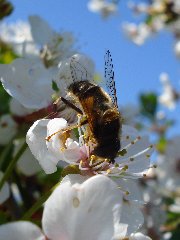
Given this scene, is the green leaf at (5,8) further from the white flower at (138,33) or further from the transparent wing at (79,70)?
the white flower at (138,33)

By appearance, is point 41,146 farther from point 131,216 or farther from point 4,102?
point 4,102

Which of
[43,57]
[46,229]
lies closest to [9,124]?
[43,57]

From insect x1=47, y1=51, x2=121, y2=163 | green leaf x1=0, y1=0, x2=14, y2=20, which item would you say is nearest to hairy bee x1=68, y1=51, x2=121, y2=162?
insect x1=47, y1=51, x2=121, y2=163

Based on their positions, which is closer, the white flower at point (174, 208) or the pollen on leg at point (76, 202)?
the pollen on leg at point (76, 202)

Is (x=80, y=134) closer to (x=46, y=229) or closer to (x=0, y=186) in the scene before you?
(x=0, y=186)

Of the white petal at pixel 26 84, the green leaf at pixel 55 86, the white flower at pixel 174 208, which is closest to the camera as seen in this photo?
the white petal at pixel 26 84

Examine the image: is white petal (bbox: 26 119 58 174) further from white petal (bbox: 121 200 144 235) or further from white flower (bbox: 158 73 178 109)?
white flower (bbox: 158 73 178 109)

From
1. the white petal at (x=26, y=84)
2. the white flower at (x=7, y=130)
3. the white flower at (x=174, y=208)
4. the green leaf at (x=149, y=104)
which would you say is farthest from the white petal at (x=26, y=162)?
the green leaf at (x=149, y=104)
